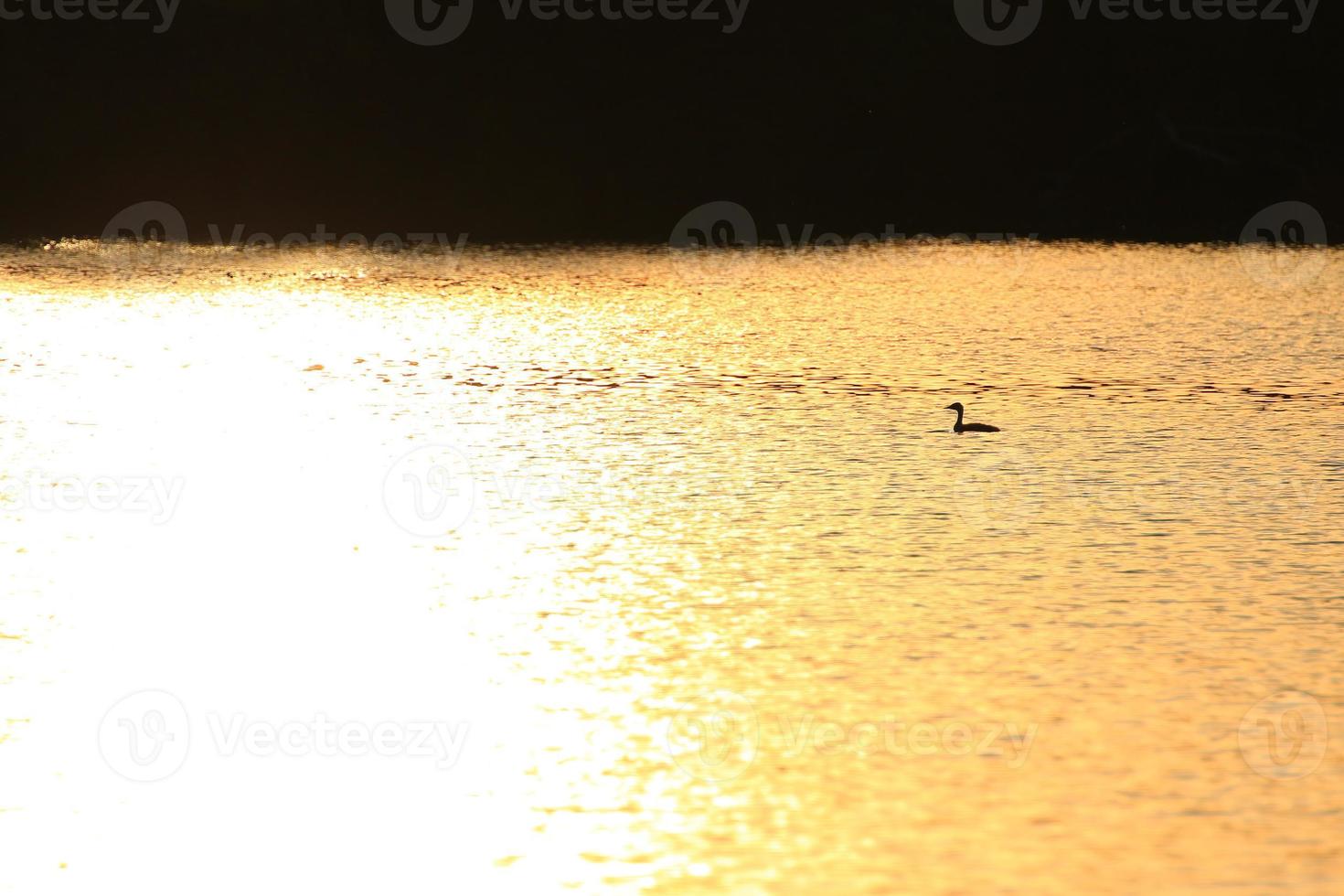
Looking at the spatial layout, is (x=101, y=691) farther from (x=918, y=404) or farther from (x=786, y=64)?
(x=786, y=64)

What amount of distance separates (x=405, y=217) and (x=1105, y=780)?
46919 millimetres

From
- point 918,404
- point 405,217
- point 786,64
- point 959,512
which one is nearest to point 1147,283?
point 918,404
